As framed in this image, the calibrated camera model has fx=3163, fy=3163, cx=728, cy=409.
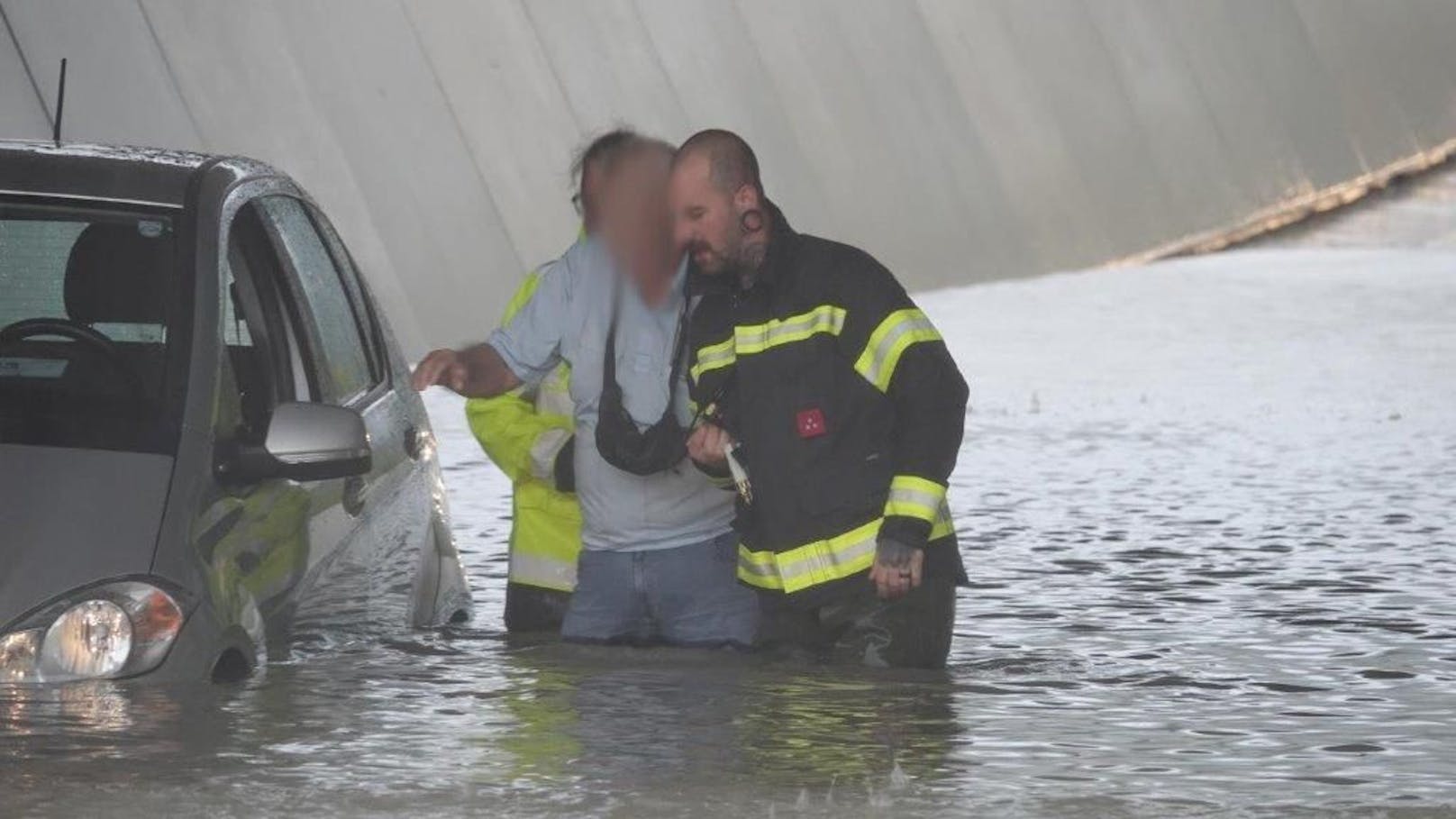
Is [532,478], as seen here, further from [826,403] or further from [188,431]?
[188,431]

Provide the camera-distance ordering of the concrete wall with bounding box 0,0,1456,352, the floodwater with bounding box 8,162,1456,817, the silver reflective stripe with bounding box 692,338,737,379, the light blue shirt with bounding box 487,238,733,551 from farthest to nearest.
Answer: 1. the concrete wall with bounding box 0,0,1456,352
2. the light blue shirt with bounding box 487,238,733,551
3. the silver reflective stripe with bounding box 692,338,737,379
4. the floodwater with bounding box 8,162,1456,817

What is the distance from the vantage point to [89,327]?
Answer: 6.16 m

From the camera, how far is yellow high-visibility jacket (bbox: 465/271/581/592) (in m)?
7.47

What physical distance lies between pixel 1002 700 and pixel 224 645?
214 centimetres

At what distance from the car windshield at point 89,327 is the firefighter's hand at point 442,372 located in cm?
69

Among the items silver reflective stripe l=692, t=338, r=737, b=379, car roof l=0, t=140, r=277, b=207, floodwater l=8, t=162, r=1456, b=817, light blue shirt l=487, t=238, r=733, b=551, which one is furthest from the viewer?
light blue shirt l=487, t=238, r=733, b=551

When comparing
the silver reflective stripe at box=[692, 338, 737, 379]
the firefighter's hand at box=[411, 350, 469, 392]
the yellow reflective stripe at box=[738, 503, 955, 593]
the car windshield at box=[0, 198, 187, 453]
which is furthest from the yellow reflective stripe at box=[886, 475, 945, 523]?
the car windshield at box=[0, 198, 187, 453]

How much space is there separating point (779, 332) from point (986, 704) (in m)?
1.02

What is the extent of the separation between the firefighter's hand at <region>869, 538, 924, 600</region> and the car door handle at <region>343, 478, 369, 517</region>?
106cm

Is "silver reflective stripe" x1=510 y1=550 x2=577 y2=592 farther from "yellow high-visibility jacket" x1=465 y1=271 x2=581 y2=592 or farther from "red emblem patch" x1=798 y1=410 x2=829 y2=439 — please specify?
"red emblem patch" x1=798 y1=410 x2=829 y2=439

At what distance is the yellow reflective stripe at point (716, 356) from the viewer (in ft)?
21.9

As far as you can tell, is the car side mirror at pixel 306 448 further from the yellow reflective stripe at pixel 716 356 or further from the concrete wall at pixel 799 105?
the concrete wall at pixel 799 105

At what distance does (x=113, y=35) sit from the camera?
1878 centimetres

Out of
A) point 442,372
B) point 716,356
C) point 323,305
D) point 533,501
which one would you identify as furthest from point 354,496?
point 533,501
